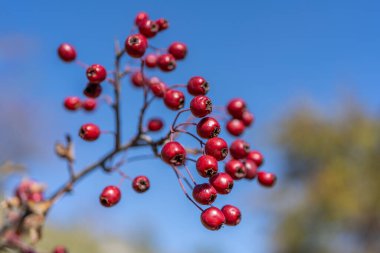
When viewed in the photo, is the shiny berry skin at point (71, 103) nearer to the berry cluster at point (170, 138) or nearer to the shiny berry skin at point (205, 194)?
the berry cluster at point (170, 138)

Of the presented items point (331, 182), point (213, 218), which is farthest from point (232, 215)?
point (331, 182)

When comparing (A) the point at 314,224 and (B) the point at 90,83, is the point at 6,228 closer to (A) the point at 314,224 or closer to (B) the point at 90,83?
(B) the point at 90,83

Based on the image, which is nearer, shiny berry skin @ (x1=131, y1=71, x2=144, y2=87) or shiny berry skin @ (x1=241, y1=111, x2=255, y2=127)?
shiny berry skin @ (x1=241, y1=111, x2=255, y2=127)

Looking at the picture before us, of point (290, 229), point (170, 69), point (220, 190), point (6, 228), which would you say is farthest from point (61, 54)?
point (290, 229)

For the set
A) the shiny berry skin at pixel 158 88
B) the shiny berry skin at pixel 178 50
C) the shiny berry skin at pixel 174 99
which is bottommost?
the shiny berry skin at pixel 174 99

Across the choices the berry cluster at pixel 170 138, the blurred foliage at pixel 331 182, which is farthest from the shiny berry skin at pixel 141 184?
the blurred foliage at pixel 331 182

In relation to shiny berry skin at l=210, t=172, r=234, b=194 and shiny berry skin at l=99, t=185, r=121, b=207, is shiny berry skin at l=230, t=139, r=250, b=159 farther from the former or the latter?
shiny berry skin at l=99, t=185, r=121, b=207

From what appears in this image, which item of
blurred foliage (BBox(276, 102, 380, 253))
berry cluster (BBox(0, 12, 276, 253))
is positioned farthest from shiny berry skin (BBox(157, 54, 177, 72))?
blurred foliage (BBox(276, 102, 380, 253))
